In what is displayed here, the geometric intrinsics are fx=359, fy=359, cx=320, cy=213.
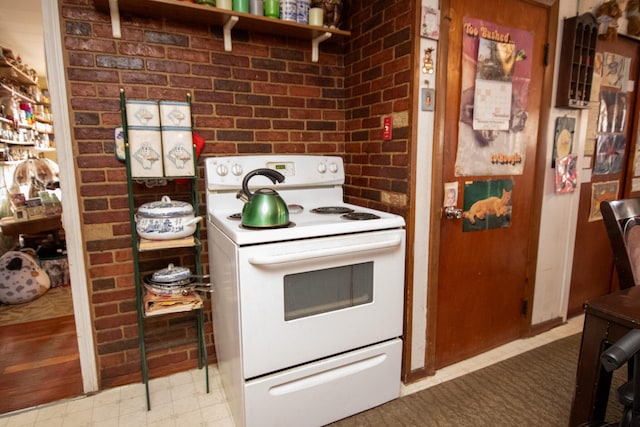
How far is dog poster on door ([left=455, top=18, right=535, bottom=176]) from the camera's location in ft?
6.01

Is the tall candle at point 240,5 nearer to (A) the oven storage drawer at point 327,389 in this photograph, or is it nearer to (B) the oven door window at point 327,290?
(B) the oven door window at point 327,290

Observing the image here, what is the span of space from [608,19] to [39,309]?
4430mm

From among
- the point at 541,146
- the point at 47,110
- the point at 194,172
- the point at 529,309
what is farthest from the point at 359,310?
the point at 47,110

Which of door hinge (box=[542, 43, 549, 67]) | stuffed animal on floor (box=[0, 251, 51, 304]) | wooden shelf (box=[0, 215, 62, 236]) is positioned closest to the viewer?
door hinge (box=[542, 43, 549, 67])

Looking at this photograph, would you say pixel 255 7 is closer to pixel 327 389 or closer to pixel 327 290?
pixel 327 290

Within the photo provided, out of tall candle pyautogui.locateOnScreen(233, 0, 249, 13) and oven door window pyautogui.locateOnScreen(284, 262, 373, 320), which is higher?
tall candle pyautogui.locateOnScreen(233, 0, 249, 13)

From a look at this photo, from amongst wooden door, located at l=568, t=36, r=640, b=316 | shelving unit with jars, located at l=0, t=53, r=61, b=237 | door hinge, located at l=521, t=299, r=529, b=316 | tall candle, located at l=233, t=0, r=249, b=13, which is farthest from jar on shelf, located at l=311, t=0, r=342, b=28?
shelving unit with jars, located at l=0, t=53, r=61, b=237

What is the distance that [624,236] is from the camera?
4.50ft

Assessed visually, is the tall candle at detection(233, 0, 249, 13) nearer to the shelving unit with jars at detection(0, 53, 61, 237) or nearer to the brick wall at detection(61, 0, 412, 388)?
the brick wall at detection(61, 0, 412, 388)

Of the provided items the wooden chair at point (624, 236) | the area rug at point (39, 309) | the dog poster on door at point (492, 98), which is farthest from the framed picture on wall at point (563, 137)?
the area rug at point (39, 309)

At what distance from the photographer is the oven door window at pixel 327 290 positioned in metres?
1.42

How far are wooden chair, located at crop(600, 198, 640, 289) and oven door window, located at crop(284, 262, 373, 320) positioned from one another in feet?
3.07

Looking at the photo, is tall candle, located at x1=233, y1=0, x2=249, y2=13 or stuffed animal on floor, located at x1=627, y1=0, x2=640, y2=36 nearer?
tall candle, located at x1=233, y1=0, x2=249, y2=13

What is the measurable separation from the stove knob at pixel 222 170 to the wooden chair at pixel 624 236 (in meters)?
1.63
